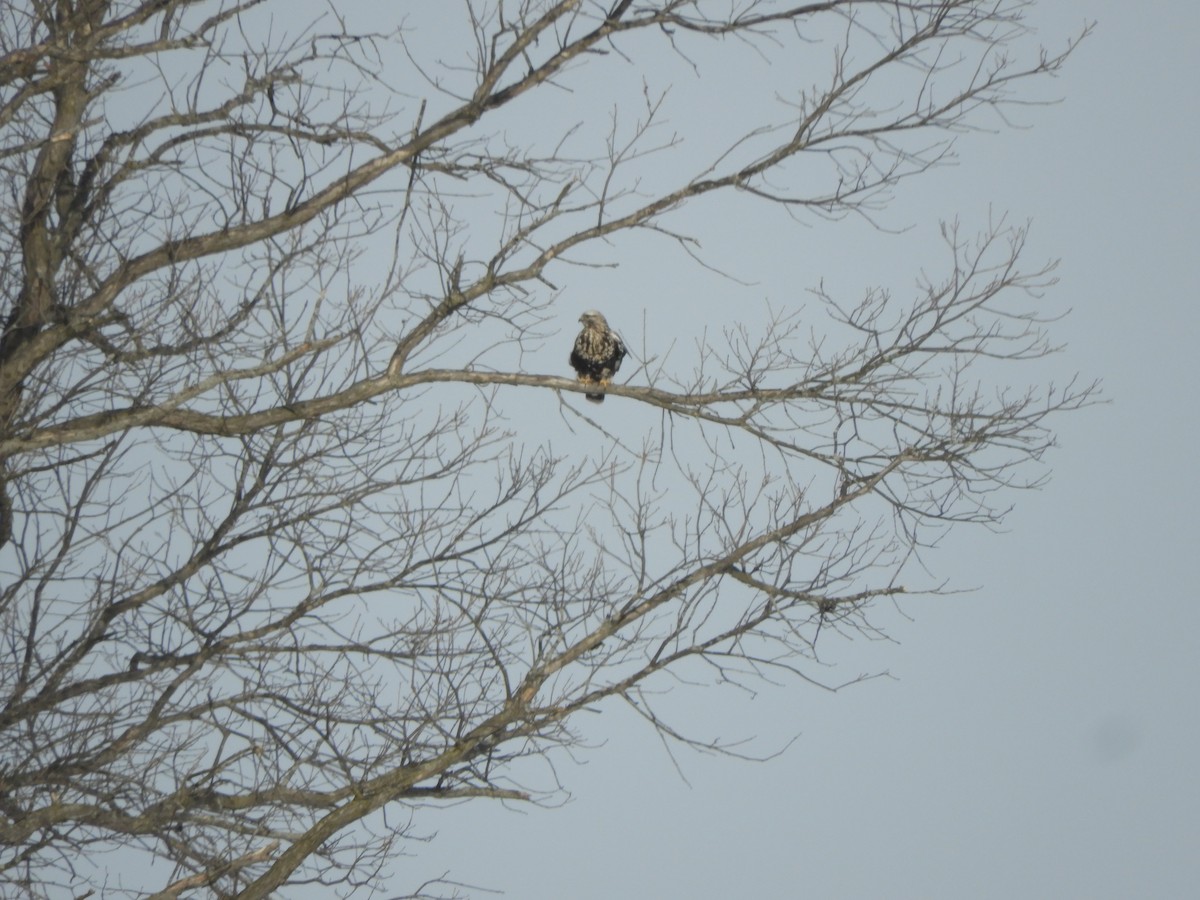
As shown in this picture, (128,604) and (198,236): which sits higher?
(198,236)

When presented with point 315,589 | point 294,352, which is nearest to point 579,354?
point 315,589

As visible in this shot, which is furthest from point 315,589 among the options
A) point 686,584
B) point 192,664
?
point 686,584

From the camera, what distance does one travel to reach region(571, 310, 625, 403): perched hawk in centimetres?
1117

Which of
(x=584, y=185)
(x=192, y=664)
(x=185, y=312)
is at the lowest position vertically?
(x=192, y=664)

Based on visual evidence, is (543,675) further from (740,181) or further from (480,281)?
(740,181)

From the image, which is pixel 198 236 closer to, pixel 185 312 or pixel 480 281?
pixel 185 312

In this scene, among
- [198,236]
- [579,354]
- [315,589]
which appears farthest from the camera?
[579,354]

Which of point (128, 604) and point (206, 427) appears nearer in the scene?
point (206, 427)

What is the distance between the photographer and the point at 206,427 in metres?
6.49

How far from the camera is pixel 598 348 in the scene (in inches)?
440

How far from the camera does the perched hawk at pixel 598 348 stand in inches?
440

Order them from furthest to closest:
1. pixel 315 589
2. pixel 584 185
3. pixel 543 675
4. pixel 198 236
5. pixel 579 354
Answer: pixel 579 354, pixel 315 589, pixel 198 236, pixel 584 185, pixel 543 675

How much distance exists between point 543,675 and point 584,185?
226 cm

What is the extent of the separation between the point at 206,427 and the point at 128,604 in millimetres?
1400
